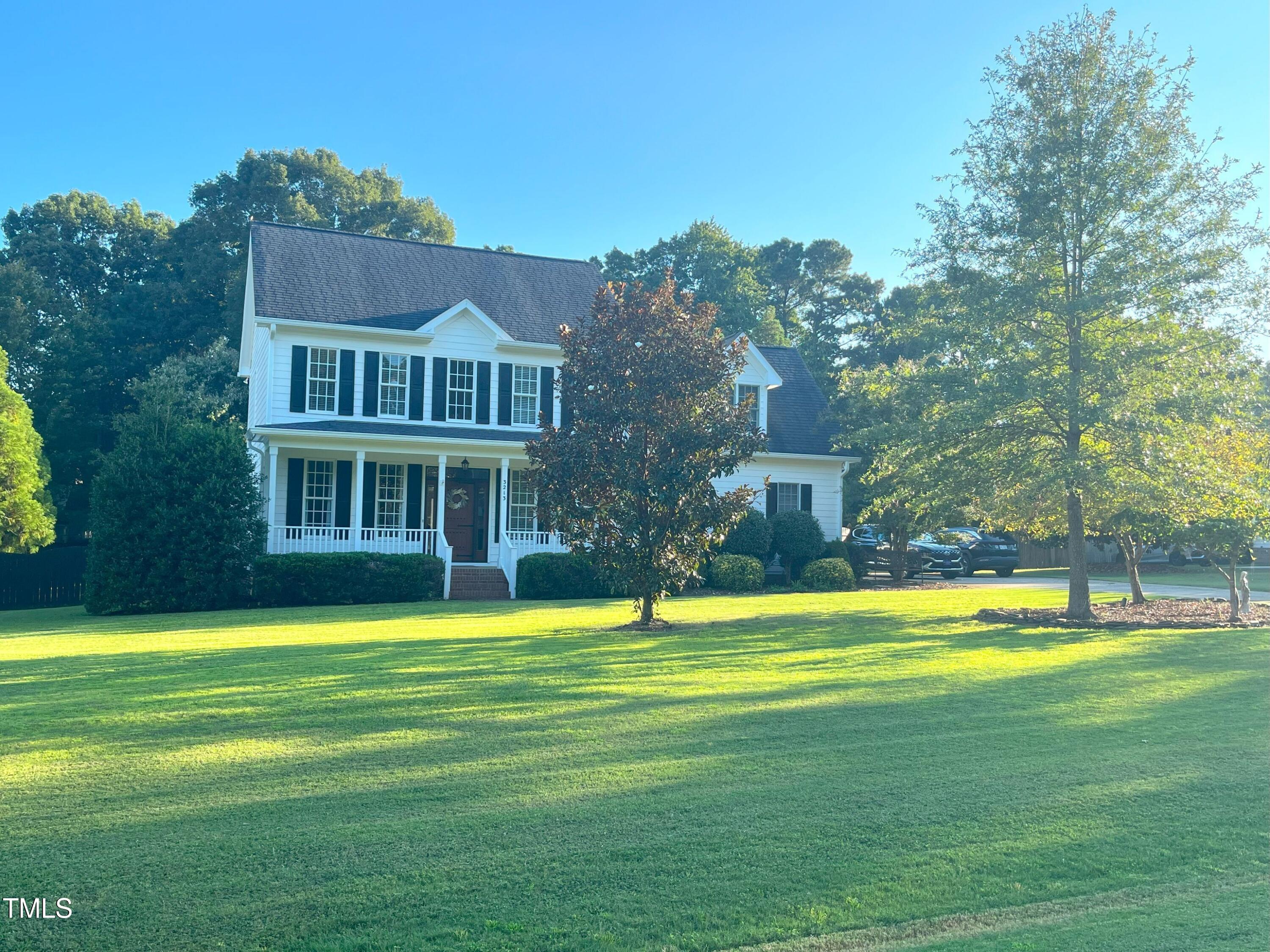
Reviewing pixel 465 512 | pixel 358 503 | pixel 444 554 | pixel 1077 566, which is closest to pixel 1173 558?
pixel 1077 566

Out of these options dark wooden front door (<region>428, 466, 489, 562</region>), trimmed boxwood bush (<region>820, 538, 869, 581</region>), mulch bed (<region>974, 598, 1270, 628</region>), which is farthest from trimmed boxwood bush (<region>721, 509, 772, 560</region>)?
mulch bed (<region>974, 598, 1270, 628</region>)

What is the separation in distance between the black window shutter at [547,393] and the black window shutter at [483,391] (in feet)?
4.77

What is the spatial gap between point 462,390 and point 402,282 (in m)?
3.66

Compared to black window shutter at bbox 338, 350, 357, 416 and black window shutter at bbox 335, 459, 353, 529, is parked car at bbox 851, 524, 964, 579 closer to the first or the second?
black window shutter at bbox 335, 459, 353, 529

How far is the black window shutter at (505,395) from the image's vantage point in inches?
982

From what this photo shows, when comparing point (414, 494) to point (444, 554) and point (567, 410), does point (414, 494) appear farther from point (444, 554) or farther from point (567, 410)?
point (567, 410)

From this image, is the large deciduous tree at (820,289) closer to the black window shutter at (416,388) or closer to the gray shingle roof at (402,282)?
the gray shingle roof at (402,282)

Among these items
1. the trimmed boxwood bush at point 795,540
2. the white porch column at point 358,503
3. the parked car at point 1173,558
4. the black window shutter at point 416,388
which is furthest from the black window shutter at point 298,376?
the parked car at point 1173,558

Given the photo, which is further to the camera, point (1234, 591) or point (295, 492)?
Answer: point (295, 492)

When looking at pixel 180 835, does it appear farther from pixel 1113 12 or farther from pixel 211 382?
pixel 211 382

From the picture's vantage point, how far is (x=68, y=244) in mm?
42812

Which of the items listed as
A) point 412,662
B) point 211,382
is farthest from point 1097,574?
point 211,382

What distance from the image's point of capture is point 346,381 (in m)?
23.5

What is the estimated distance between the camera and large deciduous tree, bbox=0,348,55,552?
21641 mm
